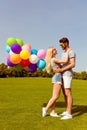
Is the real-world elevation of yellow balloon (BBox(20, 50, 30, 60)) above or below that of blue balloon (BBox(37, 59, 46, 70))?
above

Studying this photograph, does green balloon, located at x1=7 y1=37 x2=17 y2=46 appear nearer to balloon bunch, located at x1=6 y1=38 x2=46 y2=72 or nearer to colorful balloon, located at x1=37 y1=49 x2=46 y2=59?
balloon bunch, located at x1=6 y1=38 x2=46 y2=72

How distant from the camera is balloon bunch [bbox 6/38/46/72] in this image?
36.2 ft

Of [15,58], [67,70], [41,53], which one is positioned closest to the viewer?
[67,70]

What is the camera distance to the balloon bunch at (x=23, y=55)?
Result: 11.0 meters

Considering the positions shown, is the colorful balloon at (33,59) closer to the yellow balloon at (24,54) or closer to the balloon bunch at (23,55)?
the balloon bunch at (23,55)

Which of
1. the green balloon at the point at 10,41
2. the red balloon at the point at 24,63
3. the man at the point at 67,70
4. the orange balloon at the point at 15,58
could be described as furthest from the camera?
the green balloon at the point at 10,41

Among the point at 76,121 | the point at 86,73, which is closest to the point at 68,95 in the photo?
the point at 76,121

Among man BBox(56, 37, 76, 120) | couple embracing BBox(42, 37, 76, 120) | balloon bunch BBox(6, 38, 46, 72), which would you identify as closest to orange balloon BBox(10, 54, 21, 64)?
balloon bunch BBox(6, 38, 46, 72)

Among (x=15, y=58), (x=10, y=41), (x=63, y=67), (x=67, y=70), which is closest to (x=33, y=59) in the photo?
(x=15, y=58)

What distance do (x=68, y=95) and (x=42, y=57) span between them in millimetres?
1910

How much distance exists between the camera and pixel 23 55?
1100 centimetres

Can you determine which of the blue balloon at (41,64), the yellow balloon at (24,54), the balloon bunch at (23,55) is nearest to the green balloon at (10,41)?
the balloon bunch at (23,55)

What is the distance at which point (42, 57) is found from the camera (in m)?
11.4

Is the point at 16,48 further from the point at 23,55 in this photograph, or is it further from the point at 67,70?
the point at 67,70
